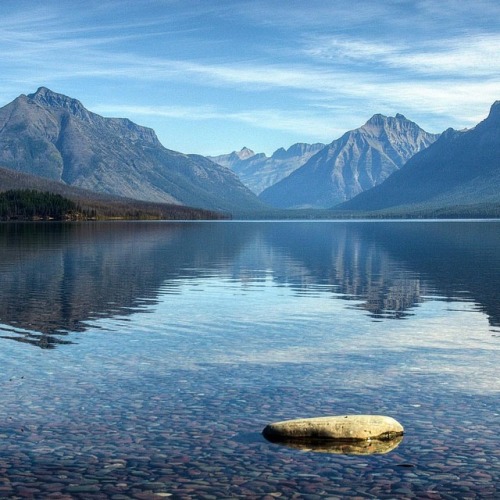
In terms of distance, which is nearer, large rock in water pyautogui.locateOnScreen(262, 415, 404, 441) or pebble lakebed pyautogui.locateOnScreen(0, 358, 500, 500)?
pebble lakebed pyautogui.locateOnScreen(0, 358, 500, 500)

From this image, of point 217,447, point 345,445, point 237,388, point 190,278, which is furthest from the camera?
point 190,278

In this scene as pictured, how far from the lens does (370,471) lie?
20.3m

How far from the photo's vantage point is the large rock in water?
2262 cm

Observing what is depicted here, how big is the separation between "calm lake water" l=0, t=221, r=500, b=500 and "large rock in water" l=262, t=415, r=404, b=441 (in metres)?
0.66

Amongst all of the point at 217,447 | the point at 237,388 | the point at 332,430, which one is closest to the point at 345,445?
the point at 332,430

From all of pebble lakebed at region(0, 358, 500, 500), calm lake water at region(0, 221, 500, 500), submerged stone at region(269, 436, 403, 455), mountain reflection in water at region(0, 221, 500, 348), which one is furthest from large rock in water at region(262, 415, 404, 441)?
mountain reflection in water at region(0, 221, 500, 348)

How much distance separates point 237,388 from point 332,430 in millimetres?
7067

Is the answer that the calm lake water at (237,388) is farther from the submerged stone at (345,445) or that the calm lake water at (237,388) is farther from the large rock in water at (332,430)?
the large rock in water at (332,430)

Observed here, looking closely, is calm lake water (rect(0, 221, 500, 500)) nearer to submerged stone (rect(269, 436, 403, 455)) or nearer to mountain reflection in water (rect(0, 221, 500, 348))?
submerged stone (rect(269, 436, 403, 455))

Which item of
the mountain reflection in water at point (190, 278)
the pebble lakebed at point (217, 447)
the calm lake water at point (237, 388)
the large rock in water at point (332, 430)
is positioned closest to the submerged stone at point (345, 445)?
the large rock in water at point (332, 430)

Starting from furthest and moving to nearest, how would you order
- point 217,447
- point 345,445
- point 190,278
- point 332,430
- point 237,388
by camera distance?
point 190,278
point 237,388
point 332,430
point 345,445
point 217,447

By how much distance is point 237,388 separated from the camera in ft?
94.9

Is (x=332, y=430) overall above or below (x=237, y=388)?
above

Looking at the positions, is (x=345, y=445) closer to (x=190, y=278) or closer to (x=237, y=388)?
(x=237, y=388)
